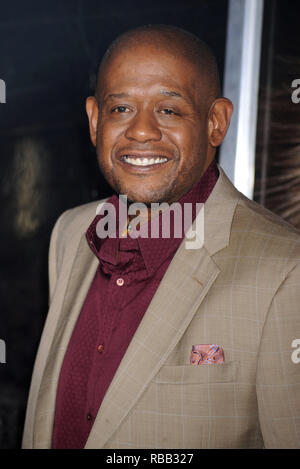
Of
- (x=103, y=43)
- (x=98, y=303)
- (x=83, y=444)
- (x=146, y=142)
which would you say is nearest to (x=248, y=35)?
(x=103, y=43)

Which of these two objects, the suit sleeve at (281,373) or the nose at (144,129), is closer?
the suit sleeve at (281,373)

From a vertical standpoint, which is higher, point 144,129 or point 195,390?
point 144,129

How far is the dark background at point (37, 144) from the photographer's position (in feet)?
6.46

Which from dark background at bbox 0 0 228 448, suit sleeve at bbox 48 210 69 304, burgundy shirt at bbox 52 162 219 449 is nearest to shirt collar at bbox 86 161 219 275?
burgundy shirt at bbox 52 162 219 449

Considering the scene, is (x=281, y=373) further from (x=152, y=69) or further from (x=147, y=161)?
(x=152, y=69)

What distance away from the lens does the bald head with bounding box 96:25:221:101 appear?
1.16 metres

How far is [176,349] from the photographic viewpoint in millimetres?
1075

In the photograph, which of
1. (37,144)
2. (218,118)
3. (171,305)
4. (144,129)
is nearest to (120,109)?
(144,129)

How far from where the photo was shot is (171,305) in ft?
3.61

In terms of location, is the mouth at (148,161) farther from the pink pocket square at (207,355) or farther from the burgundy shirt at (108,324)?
the pink pocket square at (207,355)

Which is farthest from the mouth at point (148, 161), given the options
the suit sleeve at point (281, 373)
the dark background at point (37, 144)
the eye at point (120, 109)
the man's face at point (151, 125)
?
the dark background at point (37, 144)

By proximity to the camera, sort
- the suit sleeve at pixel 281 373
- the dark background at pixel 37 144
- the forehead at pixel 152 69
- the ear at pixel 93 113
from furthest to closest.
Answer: the dark background at pixel 37 144 < the ear at pixel 93 113 < the forehead at pixel 152 69 < the suit sleeve at pixel 281 373

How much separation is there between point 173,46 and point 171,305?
0.58 meters

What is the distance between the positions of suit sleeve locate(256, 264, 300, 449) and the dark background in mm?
1134
